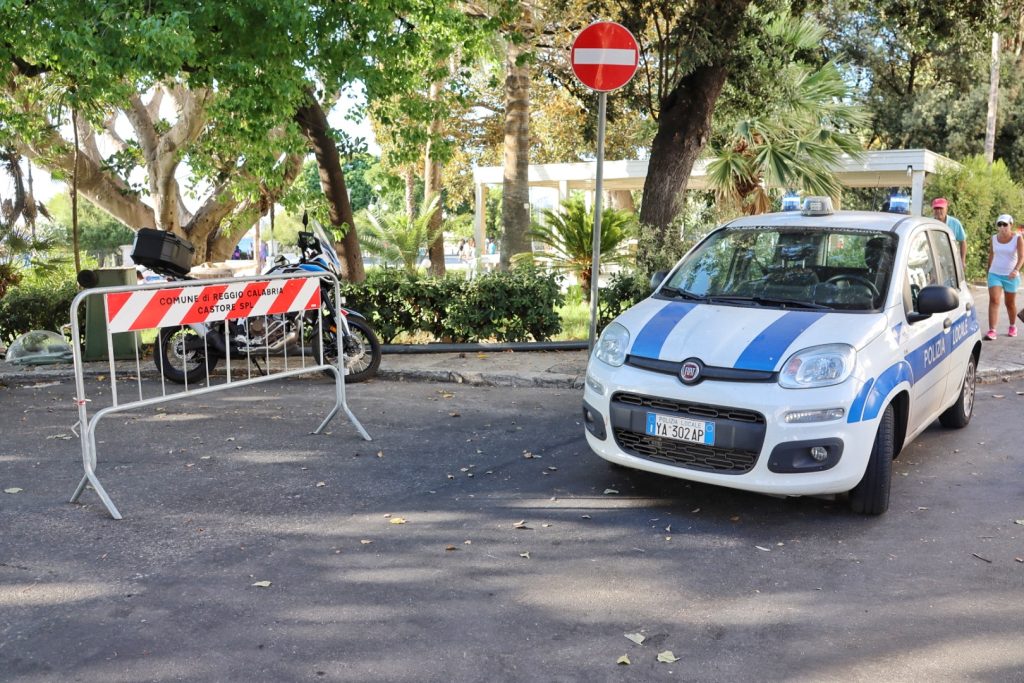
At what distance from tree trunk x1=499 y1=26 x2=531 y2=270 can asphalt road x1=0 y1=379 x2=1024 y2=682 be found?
11.4m

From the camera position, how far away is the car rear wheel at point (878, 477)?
16.1 feet

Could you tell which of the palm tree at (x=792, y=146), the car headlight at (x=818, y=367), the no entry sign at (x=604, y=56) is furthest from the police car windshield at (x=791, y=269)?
the palm tree at (x=792, y=146)

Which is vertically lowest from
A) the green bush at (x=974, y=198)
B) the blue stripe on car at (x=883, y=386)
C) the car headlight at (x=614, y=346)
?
the blue stripe on car at (x=883, y=386)

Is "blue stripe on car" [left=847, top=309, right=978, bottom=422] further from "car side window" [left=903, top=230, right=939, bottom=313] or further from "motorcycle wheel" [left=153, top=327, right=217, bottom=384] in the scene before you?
"motorcycle wheel" [left=153, top=327, right=217, bottom=384]

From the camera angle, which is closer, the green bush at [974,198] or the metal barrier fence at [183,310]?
the metal barrier fence at [183,310]

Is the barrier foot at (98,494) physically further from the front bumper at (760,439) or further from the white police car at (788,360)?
the front bumper at (760,439)

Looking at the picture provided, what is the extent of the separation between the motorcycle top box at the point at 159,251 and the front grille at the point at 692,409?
17.2 feet

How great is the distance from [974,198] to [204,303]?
1982cm

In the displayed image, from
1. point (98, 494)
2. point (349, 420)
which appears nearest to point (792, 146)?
point (349, 420)

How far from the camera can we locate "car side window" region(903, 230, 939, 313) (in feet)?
18.3

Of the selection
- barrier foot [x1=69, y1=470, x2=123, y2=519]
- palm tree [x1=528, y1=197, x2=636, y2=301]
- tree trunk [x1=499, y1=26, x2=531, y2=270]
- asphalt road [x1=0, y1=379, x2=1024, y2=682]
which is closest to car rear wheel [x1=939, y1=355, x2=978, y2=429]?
asphalt road [x1=0, y1=379, x2=1024, y2=682]

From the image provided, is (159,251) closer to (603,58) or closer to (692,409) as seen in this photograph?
(603,58)

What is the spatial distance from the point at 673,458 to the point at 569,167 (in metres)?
20.7

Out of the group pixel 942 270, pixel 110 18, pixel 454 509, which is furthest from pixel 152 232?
pixel 942 270
